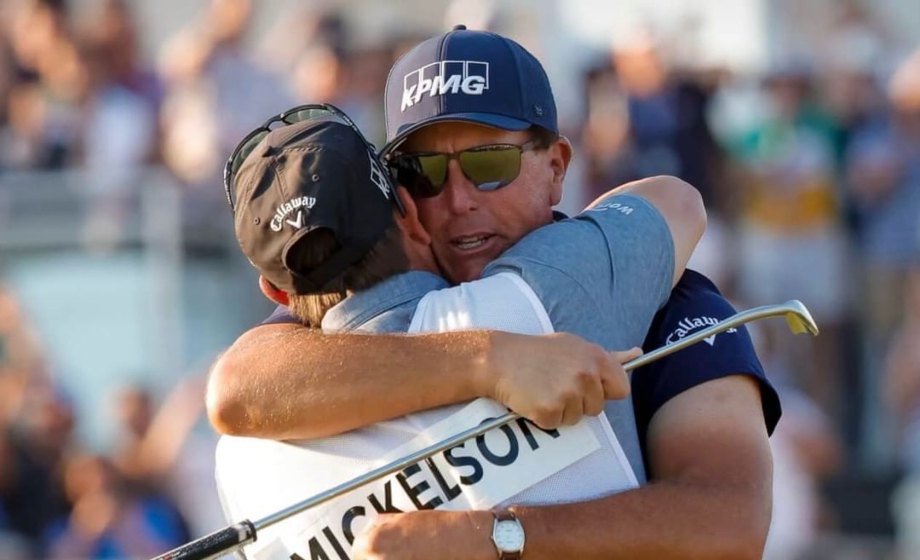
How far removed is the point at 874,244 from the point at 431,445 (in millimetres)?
7141

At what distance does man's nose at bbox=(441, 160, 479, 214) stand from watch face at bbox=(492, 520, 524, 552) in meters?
1.05

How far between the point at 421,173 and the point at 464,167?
100 mm

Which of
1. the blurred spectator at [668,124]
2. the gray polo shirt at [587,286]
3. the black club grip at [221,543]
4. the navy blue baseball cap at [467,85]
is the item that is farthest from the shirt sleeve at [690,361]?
the blurred spectator at [668,124]

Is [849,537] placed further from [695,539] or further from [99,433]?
[695,539]

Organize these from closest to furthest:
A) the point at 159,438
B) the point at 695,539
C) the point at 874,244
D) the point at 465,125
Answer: the point at 695,539
the point at 465,125
the point at 159,438
the point at 874,244

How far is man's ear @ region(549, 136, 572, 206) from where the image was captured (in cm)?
442

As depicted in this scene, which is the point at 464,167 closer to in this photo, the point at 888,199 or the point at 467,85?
the point at 467,85

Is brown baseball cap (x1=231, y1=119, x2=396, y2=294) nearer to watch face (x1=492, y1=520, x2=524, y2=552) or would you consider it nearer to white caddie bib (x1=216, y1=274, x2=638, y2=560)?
white caddie bib (x1=216, y1=274, x2=638, y2=560)

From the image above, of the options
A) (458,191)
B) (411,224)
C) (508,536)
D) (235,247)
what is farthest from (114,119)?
(508,536)

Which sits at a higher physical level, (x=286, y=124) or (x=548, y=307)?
(x=286, y=124)

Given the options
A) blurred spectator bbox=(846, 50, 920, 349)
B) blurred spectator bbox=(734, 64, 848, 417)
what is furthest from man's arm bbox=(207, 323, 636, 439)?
blurred spectator bbox=(846, 50, 920, 349)

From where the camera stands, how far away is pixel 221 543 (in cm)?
345

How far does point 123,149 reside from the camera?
33.9ft

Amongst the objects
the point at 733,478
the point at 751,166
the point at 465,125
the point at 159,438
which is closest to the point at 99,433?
the point at 159,438
